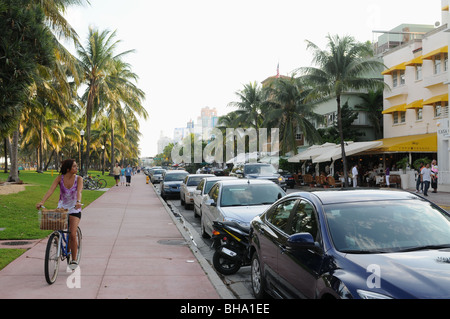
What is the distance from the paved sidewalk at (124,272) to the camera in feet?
18.7

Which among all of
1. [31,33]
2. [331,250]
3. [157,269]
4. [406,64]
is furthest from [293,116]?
[331,250]

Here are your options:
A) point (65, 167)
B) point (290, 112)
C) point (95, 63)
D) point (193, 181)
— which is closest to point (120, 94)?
point (95, 63)

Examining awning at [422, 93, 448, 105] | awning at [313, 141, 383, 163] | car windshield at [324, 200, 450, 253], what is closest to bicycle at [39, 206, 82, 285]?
car windshield at [324, 200, 450, 253]

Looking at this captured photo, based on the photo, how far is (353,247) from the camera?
12.7 feet

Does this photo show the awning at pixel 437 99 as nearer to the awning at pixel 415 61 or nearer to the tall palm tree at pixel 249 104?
the awning at pixel 415 61

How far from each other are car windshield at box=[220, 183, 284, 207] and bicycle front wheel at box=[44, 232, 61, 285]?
4.03 metres

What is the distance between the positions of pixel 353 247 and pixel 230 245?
3.33 meters

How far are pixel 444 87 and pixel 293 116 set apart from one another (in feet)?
50.5

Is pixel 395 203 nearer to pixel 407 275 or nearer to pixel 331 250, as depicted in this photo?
pixel 331 250

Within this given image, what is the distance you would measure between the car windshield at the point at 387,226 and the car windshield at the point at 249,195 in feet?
16.3

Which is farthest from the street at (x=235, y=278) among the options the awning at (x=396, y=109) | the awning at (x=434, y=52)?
the awning at (x=396, y=109)

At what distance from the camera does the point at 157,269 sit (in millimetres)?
7145

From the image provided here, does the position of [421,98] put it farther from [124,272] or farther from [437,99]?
[124,272]

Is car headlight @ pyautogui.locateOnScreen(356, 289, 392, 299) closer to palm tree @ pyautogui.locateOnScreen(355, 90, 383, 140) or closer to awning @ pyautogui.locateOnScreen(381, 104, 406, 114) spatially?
awning @ pyautogui.locateOnScreen(381, 104, 406, 114)
